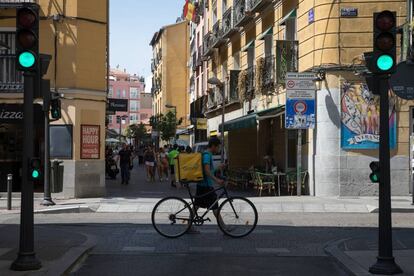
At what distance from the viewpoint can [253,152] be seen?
27.1m

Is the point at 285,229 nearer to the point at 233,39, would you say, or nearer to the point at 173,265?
the point at 173,265

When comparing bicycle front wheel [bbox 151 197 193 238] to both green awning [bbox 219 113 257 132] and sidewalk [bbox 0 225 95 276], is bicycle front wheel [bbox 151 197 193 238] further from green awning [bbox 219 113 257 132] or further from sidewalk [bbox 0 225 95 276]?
green awning [bbox 219 113 257 132]

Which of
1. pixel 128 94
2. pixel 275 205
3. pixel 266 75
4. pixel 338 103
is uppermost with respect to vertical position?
pixel 128 94

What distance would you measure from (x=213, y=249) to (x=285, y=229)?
9.27 ft

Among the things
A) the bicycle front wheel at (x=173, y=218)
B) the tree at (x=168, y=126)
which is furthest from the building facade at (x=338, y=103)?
the tree at (x=168, y=126)

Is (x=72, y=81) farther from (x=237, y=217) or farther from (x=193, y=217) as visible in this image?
(x=237, y=217)

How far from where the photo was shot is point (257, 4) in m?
23.6

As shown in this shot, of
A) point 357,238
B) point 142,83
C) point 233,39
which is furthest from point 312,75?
point 142,83

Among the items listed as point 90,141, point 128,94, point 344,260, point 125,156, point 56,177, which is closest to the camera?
point 344,260

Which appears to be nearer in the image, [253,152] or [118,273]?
[118,273]

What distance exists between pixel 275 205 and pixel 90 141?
5.94 metres

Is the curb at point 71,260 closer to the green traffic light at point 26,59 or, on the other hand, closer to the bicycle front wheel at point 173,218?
the bicycle front wheel at point 173,218

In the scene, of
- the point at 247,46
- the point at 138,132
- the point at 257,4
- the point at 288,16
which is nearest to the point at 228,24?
the point at 247,46

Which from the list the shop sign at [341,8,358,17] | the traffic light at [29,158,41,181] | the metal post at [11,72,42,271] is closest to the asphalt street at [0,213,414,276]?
the metal post at [11,72,42,271]
